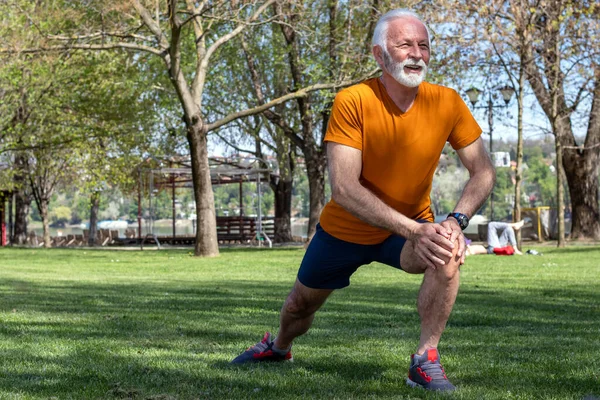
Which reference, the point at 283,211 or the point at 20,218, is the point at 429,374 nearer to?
the point at 283,211

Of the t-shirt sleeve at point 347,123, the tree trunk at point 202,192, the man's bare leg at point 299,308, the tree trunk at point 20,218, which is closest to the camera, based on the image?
the t-shirt sleeve at point 347,123

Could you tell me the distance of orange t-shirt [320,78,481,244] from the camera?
185 inches

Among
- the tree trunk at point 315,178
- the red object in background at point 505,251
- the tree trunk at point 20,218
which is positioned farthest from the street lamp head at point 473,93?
the tree trunk at point 20,218

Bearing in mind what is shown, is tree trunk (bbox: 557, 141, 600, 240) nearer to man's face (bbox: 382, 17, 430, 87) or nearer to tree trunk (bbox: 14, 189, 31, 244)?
tree trunk (bbox: 14, 189, 31, 244)

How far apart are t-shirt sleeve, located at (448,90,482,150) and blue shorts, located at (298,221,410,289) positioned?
594 mm

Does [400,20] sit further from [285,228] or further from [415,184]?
[285,228]

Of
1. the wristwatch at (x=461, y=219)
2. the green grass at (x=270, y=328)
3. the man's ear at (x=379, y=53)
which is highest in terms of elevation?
the man's ear at (x=379, y=53)

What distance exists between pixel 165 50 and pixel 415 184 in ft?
67.0

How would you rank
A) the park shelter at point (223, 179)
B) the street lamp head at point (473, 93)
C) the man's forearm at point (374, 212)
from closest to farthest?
the man's forearm at point (374, 212) < the street lamp head at point (473, 93) < the park shelter at point (223, 179)

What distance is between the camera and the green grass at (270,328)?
495 cm

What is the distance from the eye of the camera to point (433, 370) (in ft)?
15.6

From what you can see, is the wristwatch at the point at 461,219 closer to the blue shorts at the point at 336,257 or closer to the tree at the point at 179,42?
the blue shorts at the point at 336,257

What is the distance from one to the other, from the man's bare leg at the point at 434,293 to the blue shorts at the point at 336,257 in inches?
7.1

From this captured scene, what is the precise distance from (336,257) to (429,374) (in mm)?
767
